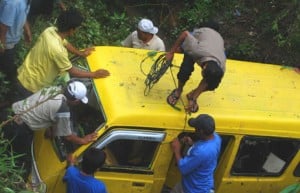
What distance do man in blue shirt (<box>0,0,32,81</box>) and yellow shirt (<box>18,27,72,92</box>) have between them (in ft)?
1.23

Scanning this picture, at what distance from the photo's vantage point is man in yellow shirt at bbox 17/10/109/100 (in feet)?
20.2

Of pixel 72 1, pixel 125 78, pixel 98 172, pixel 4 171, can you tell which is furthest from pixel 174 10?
pixel 4 171

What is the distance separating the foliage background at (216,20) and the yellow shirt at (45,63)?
2420 mm

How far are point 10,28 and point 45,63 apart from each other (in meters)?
0.71

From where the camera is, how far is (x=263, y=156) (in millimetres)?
6227

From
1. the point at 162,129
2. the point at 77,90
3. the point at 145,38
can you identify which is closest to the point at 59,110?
the point at 77,90

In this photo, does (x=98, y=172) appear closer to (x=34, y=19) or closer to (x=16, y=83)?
(x=16, y=83)

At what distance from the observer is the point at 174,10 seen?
33.7 ft

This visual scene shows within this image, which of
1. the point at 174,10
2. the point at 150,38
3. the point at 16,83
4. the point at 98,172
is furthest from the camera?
the point at 174,10

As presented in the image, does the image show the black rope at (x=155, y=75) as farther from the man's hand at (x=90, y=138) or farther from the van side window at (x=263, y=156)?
the van side window at (x=263, y=156)

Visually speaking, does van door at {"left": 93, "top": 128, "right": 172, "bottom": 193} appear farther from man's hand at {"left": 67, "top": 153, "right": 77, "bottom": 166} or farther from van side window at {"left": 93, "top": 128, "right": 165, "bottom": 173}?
man's hand at {"left": 67, "top": 153, "right": 77, "bottom": 166}

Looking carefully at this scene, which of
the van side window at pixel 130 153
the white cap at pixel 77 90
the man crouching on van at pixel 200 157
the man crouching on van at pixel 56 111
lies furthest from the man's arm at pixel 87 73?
the man crouching on van at pixel 200 157

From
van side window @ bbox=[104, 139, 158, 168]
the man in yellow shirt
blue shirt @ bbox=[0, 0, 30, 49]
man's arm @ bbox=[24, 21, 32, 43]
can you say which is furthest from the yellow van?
man's arm @ bbox=[24, 21, 32, 43]

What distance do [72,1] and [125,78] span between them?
3.84 meters
